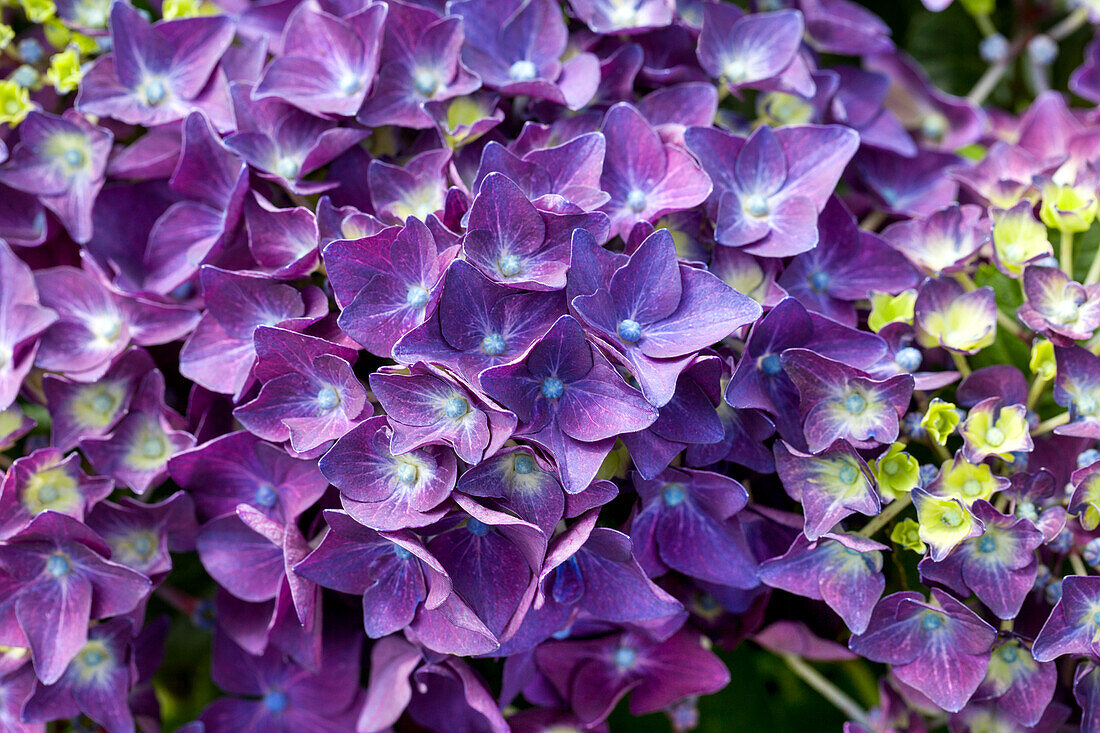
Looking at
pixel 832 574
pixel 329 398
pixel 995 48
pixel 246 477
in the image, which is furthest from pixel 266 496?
pixel 995 48

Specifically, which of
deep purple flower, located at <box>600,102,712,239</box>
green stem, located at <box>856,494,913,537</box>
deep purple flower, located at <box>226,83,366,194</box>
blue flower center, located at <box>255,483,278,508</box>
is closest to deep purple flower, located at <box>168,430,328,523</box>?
blue flower center, located at <box>255,483,278,508</box>

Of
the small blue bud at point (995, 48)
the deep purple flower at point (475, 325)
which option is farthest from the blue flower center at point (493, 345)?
the small blue bud at point (995, 48)

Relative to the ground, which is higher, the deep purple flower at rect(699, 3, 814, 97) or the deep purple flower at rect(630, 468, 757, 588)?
the deep purple flower at rect(699, 3, 814, 97)

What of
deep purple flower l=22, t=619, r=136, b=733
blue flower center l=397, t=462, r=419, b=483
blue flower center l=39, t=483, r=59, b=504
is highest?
blue flower center l=397, t=462, r=419, b=483

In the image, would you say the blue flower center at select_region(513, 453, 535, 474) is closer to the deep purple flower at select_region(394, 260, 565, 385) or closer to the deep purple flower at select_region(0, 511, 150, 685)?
the deep purple flower at select_region(394, 260, 565, 385)

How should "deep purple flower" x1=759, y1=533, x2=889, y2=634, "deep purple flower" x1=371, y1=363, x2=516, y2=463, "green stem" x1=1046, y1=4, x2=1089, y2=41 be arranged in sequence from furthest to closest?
"green stem" x1=1046, y1=4, x2=1089, y2=41 < "deep purple flower" x1=759, y1=533, x2=889, y2=634 < "deep purple flower" x1=371, y1=363, x2=516, y2=463

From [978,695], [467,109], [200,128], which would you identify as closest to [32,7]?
[200,128]

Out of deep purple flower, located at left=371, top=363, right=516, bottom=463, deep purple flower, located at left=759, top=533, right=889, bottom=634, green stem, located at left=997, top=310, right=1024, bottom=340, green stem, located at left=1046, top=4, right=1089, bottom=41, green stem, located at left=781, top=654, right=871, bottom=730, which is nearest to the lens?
deep purple flower, located at left=371, top=363, right=516, bottom=463

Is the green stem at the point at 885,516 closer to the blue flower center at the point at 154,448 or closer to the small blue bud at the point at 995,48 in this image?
the blue flower center at the point at 154,448
